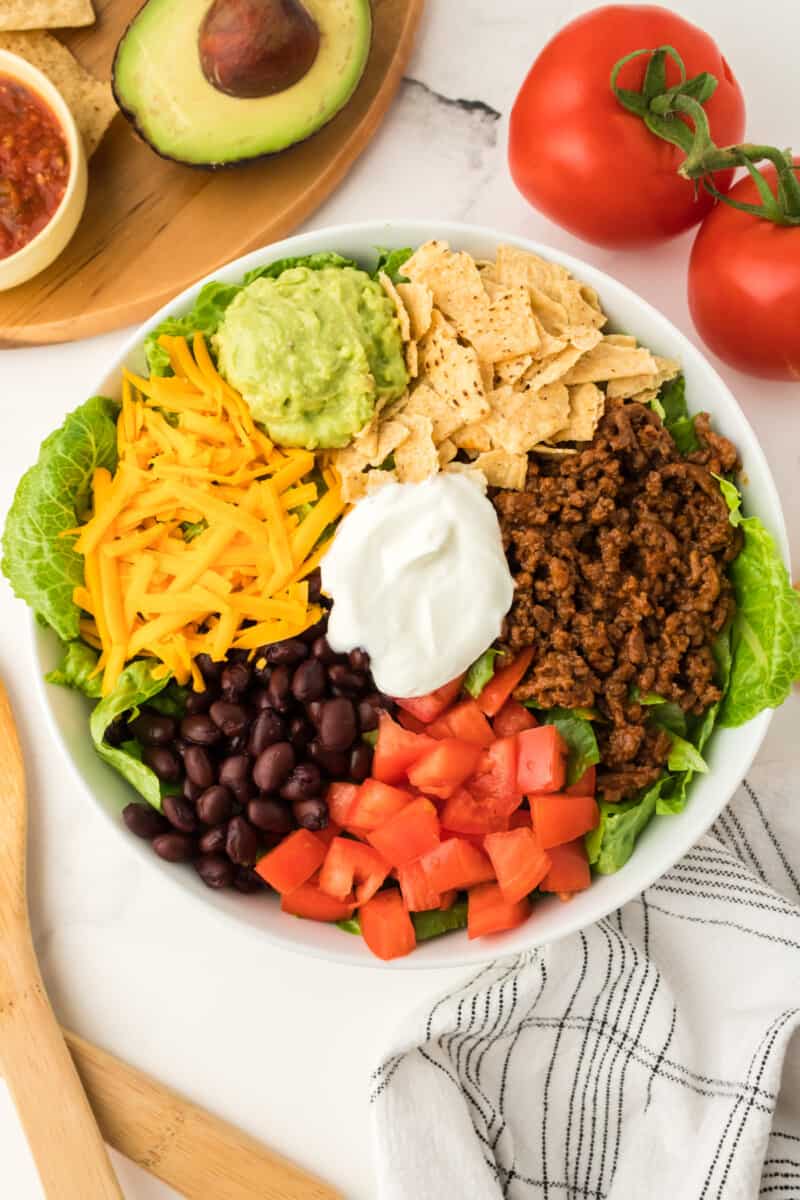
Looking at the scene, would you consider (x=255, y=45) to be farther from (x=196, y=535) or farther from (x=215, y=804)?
(x=215, y=804)

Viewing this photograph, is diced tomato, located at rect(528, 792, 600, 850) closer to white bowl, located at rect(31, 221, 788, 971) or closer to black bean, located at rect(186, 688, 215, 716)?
white bowl, located at rect(31, 221, 788, 971)

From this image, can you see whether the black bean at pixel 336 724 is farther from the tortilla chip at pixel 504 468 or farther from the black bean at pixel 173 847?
the tortilla chip at pixel 504 468

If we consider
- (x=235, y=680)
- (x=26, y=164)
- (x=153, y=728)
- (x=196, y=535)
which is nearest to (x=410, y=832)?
(x=235, y=680)

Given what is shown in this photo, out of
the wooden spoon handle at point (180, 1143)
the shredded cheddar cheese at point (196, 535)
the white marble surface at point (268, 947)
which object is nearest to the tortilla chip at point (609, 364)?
the white marble surface at point (268, 947)

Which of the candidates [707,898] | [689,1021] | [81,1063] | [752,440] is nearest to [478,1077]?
[689,1021]

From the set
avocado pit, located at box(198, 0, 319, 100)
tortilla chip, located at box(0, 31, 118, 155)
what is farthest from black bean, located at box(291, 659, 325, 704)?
tortilla chip, located at box(0, 31, 118, 155)

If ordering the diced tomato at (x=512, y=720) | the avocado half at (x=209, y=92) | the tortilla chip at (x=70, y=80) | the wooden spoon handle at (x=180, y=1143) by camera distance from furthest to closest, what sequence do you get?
the tortilla chip at (x=70, y=80)
the wooden spoon handle at (x=180, y=1143)
the avocado half at (x=209, y=92)
the diced tomato at (x=512, y=720)

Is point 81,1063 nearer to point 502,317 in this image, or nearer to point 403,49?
point 502,317

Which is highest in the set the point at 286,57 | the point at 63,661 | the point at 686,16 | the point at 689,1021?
the point at 286,57
